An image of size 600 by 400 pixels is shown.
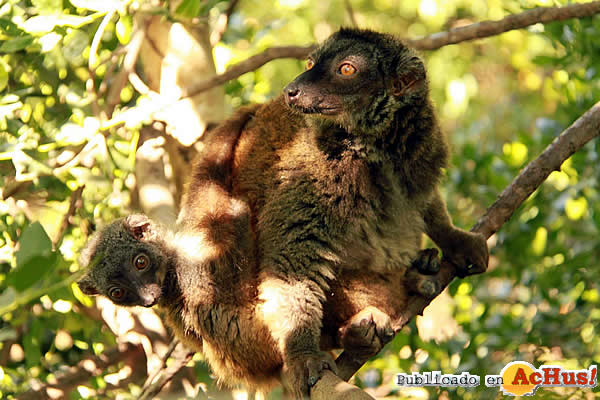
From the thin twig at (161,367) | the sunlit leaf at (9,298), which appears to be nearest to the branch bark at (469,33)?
the thin twig at (161,367)

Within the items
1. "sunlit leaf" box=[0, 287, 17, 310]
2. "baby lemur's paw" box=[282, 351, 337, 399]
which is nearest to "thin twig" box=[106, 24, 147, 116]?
"baby lemur's paw" box=[282, 351, 337, 399]

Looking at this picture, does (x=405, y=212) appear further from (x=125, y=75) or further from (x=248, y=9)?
(x=248, y=9)

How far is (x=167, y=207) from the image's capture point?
4691 millimetres

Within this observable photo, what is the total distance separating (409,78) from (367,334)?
54.5 inches

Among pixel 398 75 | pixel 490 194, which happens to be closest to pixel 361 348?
pixel 398 75

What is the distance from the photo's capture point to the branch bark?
442cm

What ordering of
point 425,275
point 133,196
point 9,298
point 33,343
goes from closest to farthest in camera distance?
point 9,298 → point 425,275 → point 33,343 → point 133,196

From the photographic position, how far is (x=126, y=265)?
3.66 meters

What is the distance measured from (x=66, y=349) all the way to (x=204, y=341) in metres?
1.66

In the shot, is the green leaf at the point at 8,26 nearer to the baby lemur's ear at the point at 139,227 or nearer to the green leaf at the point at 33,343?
the baby lemur's ear at the point at 139,227

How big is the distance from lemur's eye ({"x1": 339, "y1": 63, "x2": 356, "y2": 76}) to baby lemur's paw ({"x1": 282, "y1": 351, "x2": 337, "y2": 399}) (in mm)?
1526

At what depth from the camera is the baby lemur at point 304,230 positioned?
369 cm

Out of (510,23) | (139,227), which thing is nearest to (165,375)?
(139,227)

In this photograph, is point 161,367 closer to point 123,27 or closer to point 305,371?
point 305,371
